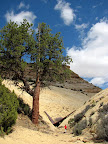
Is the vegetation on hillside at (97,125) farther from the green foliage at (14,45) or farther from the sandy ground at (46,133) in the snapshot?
the green foliage at (14,45)

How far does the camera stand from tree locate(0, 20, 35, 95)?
12652 mm

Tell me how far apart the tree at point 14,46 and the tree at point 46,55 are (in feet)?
3.35

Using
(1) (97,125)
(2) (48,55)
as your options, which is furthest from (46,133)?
(2) (48,55)

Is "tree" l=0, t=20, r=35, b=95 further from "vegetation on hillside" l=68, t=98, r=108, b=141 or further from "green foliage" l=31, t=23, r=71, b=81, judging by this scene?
"vegetation on hillside" l=68, t=98, r=108, b=141

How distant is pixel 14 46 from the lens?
1295 cm

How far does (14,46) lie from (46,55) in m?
3.41

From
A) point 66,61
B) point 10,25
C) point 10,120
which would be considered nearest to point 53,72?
point 66,61

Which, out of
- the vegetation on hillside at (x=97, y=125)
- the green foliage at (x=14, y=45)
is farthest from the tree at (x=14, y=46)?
the vegetation on hillside at (x=97, y=125)

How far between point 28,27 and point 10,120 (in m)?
10.1

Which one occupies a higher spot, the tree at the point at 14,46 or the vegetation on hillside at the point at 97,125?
the tree at the point at 14,46

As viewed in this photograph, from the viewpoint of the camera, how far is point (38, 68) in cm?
1341

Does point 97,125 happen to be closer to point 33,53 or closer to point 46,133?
point 46,133

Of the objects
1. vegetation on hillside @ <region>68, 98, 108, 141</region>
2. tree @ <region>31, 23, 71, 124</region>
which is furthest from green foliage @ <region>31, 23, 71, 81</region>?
vegetation on hillside @ <region>68, 98, 108, 141</region>

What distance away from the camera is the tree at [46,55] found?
1326cm
